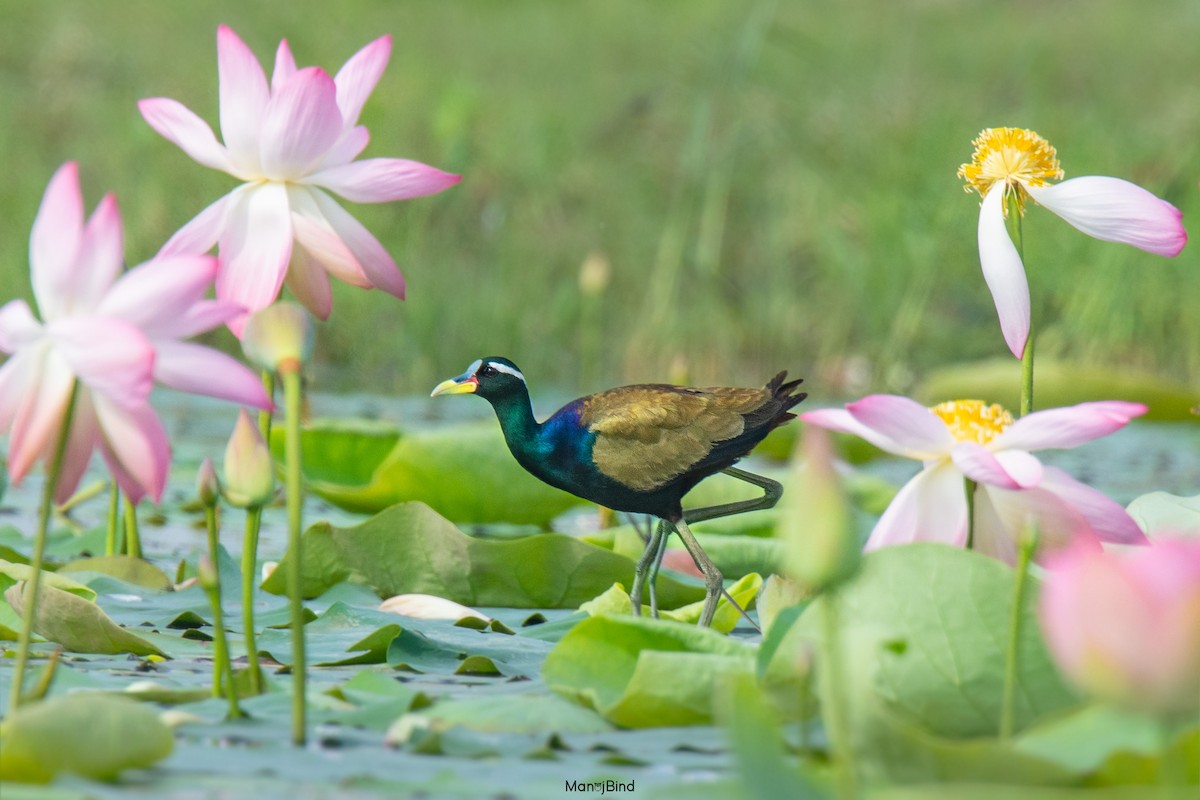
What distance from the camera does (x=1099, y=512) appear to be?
5.73ft

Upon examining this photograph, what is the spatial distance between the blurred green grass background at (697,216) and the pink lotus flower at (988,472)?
3.59m

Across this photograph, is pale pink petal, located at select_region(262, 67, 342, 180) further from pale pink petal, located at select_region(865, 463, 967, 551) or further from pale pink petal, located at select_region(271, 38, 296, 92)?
pale pink petal, located at select_region(865, 463, 967, 551)

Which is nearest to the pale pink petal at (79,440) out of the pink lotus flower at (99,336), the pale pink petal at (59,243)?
the pink lotus flower at (99,336)

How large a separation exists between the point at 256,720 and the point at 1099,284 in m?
5.76

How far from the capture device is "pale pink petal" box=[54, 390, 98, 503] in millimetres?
1556

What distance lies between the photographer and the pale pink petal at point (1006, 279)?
6.59 ft

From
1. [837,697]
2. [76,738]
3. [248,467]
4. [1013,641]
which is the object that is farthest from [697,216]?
[837,697]

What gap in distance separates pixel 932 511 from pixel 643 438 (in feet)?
2.23

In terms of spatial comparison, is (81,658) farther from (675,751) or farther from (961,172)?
(961,172)

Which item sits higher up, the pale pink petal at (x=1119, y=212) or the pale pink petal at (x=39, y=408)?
the pale pink petal at (x=1119, y=212)

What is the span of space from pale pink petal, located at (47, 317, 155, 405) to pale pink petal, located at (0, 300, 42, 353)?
19 mm

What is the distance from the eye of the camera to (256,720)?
170 centimetres

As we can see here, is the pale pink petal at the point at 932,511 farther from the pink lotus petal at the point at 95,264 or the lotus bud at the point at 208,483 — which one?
the pink lotus petal at the point at 95,264

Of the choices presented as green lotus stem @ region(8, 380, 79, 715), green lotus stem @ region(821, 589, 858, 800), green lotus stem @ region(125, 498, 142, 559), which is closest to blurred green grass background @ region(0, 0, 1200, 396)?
green lotus stem @ region(125, 498, 142, 559)
